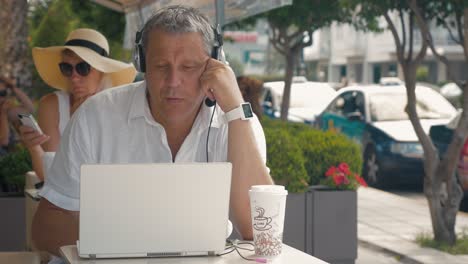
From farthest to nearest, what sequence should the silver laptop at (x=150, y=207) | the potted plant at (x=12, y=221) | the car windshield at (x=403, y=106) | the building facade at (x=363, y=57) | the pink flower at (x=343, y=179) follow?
the building facade at (x=363, y=57)
the car windshield at (x=403, y=106)
the pink flower at (x=343, y=179)
the potted plant at (x=12, y=221)
the silver laptop at (x=150, y=207)

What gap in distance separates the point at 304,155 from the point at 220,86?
429cm

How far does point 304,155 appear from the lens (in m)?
7.93

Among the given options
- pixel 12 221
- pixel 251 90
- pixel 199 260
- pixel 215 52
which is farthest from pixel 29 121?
pixel 251 90

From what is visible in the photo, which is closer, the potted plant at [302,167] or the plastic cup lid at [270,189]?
the plastic cup lid at [270,189]

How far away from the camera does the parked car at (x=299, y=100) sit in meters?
23.2

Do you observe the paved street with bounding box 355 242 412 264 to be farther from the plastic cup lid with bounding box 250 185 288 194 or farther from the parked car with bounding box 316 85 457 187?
the plastic cup lid with bounding box 250 185 288 194

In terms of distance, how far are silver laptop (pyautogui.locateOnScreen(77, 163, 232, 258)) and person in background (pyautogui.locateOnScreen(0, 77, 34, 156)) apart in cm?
636

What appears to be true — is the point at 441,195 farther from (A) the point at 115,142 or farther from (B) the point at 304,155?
(A) the point at 115,142

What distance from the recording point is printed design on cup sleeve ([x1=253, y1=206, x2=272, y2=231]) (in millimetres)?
3189

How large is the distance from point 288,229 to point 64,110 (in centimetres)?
209

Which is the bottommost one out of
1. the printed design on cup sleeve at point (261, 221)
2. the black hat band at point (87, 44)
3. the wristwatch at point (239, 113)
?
the printed design on cup sleeve at point (261, 221)

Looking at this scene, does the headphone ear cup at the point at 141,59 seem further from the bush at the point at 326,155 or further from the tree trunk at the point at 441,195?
the tree trunk at the point at 441,195

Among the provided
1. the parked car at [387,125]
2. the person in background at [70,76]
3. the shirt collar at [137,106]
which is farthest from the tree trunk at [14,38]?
the shirt collar at [137,106]

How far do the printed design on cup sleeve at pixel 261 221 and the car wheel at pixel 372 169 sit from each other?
12.1 meters
